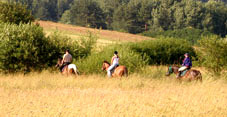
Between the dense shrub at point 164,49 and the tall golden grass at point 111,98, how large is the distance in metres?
20.2

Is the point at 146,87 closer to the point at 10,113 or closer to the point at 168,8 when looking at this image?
the point at 10,113

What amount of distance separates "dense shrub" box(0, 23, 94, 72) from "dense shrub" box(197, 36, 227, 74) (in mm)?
10235

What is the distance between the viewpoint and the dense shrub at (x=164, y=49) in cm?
4297

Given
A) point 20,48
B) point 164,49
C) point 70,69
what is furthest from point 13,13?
point 164,49

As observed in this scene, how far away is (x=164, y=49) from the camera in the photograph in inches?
1752

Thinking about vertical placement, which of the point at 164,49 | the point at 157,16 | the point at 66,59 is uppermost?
the point at 157,16

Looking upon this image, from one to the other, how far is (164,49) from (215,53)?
16616 mm


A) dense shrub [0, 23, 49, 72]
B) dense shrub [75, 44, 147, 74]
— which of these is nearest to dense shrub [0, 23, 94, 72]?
dense shrub [0, 23, 49, 72]

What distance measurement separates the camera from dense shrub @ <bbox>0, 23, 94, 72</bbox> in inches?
1069

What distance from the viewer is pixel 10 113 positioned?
12898 millimetres

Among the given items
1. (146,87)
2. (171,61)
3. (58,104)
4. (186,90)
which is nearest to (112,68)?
(146,87)

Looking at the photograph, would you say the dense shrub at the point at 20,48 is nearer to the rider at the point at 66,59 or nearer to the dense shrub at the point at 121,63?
the dense shrub at the point at 121,63

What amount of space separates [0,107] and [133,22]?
99.9 meters

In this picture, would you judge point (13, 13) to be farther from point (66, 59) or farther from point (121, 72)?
point (121, 72)
